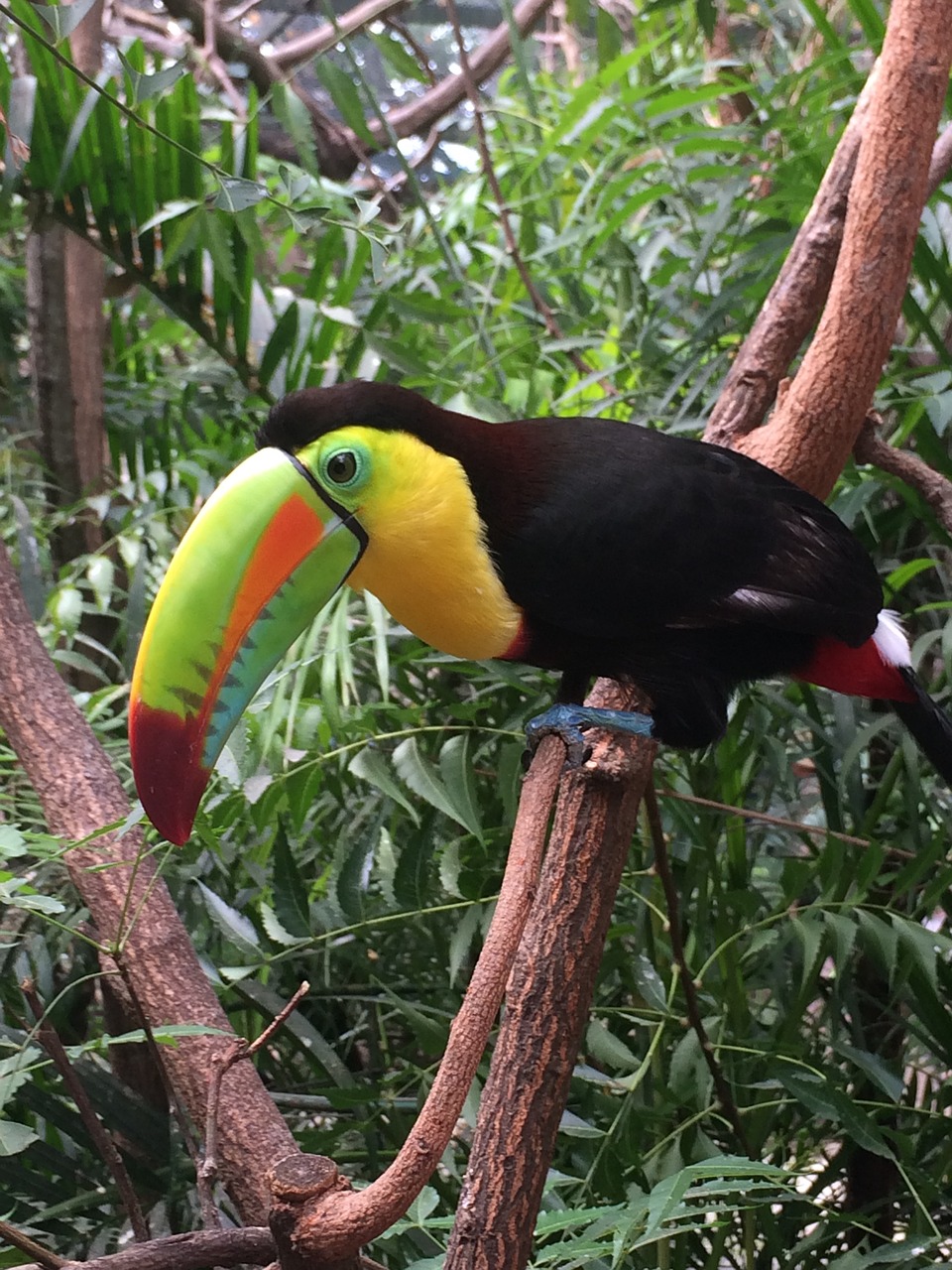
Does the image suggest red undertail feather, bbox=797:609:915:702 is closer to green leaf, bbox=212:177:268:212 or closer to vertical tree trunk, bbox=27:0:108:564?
green leaf, bbox=212:177:268:212

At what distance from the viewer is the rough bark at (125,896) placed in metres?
0.82

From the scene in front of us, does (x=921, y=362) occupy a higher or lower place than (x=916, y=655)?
higher

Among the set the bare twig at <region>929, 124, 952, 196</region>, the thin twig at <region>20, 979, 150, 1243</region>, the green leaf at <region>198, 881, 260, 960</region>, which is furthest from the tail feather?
the thin twig at <region>20, 979, 150, 1243</region>

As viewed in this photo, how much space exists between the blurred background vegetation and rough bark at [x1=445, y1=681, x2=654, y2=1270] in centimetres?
3

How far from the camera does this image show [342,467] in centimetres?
84

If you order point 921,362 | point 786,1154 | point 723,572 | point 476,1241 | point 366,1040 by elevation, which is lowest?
point 786,1154

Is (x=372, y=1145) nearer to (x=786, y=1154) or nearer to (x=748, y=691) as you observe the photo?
(x=786, y=1154)

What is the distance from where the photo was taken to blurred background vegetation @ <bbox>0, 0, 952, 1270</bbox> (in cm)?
102

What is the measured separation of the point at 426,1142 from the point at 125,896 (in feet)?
1.37

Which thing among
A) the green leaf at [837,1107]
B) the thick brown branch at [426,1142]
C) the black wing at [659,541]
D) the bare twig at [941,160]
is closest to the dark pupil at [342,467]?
the black wing at [659,541]

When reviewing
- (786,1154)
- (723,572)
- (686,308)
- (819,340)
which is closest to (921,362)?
(686,308)

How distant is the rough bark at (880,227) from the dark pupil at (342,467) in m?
0.49

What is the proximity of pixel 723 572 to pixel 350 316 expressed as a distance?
75 centimetres

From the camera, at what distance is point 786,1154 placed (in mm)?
1237
